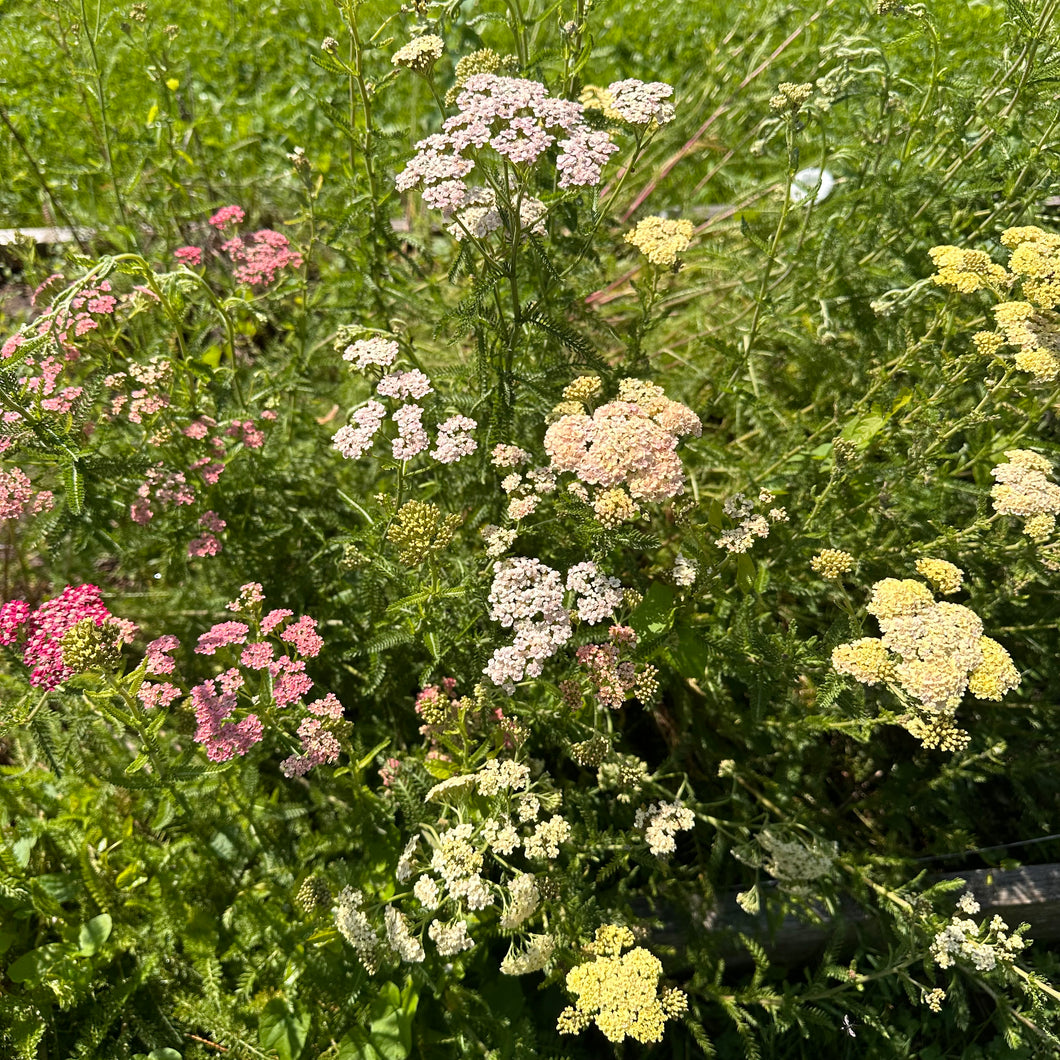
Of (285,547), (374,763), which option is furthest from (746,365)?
(374,763)

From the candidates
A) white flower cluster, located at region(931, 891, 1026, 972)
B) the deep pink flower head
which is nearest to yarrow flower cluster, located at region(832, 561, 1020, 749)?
white flower cluster, located at region(931, 891, 1026, 972)

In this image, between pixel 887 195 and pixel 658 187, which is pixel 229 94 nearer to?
pixel 658 187

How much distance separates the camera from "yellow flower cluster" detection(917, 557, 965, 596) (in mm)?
2518

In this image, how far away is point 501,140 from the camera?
2293mm

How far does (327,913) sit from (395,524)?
1320 millimetres

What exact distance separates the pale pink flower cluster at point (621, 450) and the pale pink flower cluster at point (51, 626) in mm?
1436

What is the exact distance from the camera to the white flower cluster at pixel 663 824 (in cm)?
250

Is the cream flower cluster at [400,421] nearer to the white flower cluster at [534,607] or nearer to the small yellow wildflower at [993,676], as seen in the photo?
the white flower cluster at [534,607]

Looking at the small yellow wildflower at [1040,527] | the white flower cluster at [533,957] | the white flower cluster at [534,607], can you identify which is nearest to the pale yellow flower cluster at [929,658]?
the small yellow wildflower at [1040,527]

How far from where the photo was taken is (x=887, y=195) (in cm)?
316

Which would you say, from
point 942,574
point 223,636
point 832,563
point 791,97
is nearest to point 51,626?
point 223,636

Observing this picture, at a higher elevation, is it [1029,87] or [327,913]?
[1029,87]

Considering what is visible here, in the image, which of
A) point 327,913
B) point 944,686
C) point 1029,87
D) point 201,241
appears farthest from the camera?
point 201,241

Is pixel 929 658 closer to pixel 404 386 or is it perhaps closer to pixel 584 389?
pixel 584 389
